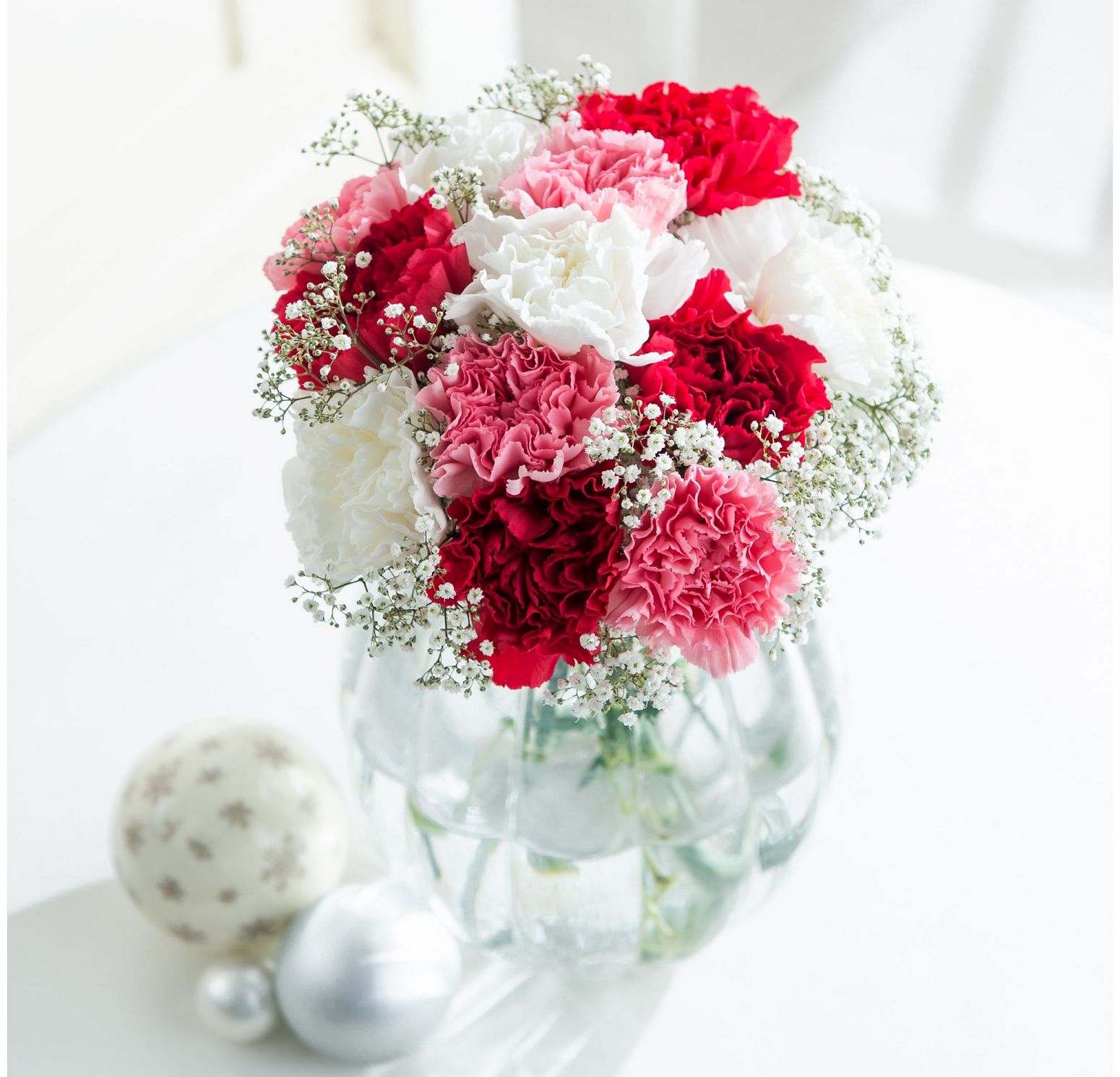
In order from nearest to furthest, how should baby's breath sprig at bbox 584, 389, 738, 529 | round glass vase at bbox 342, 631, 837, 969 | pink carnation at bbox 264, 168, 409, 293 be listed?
baby's breath sprig at bbox 584, 389, 738, 529 → pink carnation at bbox 264, 168, 409, 293 → round glass vase at bbox 342, 631, 837, 969

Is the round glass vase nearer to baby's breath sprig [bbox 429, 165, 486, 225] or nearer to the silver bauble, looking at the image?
the silver bauble

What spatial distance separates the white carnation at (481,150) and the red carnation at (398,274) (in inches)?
1.0

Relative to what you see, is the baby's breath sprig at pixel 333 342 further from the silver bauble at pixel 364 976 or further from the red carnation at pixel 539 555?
the silver bauble at pixel 364 976

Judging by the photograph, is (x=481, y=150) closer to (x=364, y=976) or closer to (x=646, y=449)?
(x=646, y=449)

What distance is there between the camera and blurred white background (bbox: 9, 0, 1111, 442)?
68.9 inches

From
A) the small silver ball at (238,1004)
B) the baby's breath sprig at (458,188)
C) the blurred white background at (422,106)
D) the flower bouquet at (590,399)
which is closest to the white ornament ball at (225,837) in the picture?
the small silver ball at (238,1004)

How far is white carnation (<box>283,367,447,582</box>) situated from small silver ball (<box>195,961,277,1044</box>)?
333 mm

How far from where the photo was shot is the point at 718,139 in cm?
63

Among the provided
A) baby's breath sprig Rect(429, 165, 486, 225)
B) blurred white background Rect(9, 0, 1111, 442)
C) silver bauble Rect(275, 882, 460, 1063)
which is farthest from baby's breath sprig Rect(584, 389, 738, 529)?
blurred white background Rect(9, 0, 1111, 442)

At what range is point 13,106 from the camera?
5.35 feet

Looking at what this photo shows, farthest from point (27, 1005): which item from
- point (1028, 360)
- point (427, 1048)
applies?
point (1028, 360)

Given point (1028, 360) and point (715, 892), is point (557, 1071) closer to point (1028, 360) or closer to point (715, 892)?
point (715, 892)

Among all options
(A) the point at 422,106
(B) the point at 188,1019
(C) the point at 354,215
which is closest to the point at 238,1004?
(B) the point at 188,1019

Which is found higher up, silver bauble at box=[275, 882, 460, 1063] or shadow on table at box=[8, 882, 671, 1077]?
silver bauble at box=[275, 882, 460, 1063]
